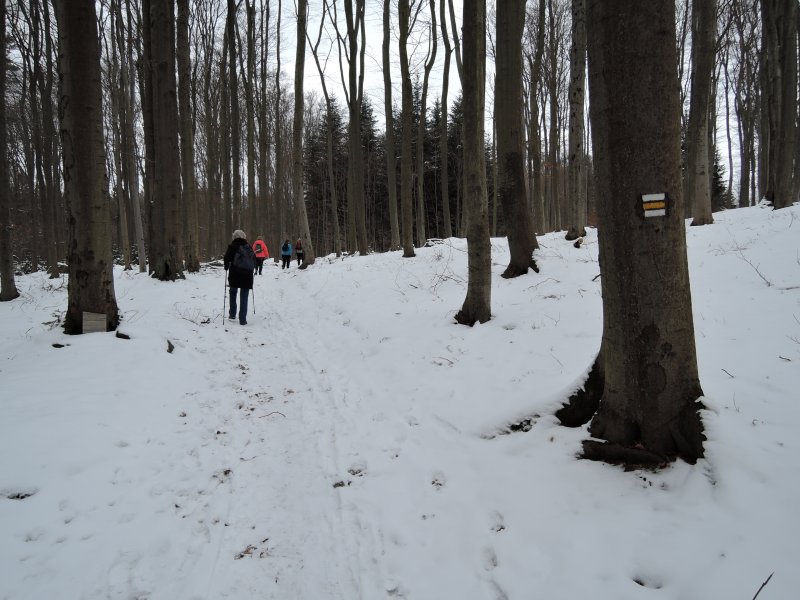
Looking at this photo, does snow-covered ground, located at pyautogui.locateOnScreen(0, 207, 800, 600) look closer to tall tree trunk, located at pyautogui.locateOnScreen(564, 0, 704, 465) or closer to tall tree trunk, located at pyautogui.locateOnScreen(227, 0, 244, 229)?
tall tree trunk, located at pyautogui.locateOnScreen(564, 0, 704, 465)

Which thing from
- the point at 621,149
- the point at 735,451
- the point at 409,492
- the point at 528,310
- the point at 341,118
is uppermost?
the point at 341,118

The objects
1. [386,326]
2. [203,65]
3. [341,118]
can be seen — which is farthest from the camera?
[341,118]

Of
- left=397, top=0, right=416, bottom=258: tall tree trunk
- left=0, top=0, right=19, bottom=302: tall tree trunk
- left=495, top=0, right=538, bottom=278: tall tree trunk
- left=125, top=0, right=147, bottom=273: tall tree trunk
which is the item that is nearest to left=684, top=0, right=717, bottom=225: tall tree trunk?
left=495, top=0, right=538, bottom=278: tall tree trunk

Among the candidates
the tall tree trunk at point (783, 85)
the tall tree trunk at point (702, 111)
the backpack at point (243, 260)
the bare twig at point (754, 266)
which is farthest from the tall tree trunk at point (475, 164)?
the tall tree trunk at point (783, 85)

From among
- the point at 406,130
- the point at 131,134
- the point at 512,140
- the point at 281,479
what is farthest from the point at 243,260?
the point at 131,134

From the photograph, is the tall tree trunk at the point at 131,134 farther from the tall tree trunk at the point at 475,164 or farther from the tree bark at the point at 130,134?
the tall tree trunk at the point at 475,164

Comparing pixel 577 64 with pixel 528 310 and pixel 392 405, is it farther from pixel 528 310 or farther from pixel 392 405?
pixel 392 405

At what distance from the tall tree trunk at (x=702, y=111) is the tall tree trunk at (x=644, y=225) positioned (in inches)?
404

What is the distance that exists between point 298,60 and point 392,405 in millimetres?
17767

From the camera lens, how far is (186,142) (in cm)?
1589

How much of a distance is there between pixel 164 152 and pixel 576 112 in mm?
12246

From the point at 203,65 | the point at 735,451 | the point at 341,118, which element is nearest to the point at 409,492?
the point at 735,451

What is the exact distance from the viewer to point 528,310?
237 inches

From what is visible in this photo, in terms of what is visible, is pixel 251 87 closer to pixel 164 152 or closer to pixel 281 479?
pixel 164 152
